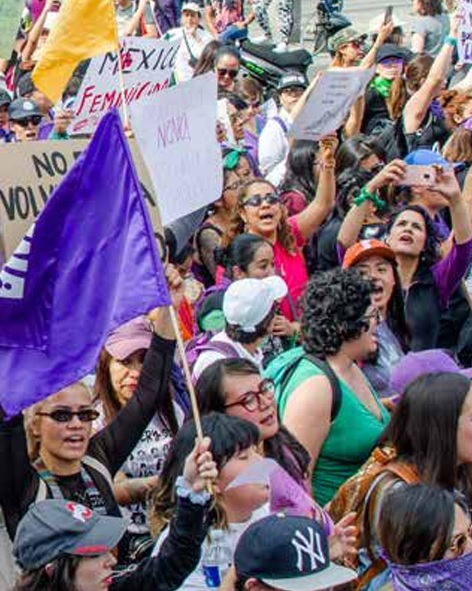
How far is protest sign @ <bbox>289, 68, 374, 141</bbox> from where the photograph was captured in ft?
25.5

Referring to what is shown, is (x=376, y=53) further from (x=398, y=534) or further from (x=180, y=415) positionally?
(x=398, y=534)

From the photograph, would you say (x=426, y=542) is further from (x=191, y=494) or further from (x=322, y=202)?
(x=322, y=202)

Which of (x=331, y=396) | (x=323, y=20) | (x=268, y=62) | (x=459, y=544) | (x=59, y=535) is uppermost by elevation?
(x=59, y=535)

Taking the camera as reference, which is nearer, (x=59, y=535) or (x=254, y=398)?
(x=59, y=535)

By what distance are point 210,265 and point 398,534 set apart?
3627 mm

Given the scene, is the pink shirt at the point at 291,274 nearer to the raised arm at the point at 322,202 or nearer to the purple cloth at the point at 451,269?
the raised arm at the point at 322,202

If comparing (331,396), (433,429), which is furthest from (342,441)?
(433,429)

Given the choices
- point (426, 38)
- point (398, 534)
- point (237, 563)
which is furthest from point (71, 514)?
point (426, 38)

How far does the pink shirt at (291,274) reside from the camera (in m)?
6.92

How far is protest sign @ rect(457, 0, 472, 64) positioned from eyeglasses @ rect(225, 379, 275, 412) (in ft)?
17.5

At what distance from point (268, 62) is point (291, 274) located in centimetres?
685

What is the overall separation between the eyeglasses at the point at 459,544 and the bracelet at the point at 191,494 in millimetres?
650

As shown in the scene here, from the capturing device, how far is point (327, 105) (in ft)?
25.9

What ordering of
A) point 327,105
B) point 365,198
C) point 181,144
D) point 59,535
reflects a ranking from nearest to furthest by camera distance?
1. point 59,535
2. point 181,144
3. point 365,198
4. point 327,105
